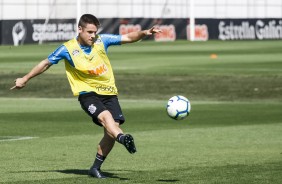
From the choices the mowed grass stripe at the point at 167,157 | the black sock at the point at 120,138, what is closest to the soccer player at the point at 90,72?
the black sock at the point at 120,138

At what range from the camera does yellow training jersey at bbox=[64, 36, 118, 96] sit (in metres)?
13.5

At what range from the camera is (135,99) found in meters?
28.8

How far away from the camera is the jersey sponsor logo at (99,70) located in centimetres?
1346

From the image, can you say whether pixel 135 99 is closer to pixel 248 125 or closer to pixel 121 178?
pixel 248 125

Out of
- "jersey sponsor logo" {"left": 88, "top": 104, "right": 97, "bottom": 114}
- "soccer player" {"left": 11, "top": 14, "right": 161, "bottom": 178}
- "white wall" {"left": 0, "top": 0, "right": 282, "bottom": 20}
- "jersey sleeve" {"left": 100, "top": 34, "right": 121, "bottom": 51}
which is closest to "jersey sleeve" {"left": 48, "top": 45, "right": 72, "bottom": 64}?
"soccer player" {"left": 11, "top": 14, "right": 161, "bottom": 178}

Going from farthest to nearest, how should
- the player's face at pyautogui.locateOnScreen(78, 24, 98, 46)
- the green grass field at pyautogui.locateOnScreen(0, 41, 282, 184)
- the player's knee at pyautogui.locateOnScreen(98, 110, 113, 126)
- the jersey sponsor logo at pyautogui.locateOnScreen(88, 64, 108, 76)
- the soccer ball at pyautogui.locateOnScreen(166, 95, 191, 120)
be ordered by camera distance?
the green grass field at pyautogui.locateOnScreen(0, 41, 282, 184)
the soccer ball at pyautogui.locateOnScreen(166, 95, 191, 120)
the jersey sponsor logo at pyautogui.locateOnScreen(88, 64, 108, 76)
the player's face at pyautogui.locateOnScreen(78, 24, 98, 46)
the player's knee at pyautogui.locateOnScreen(98, 110, 113, 126)

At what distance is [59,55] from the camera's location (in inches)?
533

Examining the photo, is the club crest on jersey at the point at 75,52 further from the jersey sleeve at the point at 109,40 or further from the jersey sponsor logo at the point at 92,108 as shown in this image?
the jersey sponsor logo at the point at 92,108

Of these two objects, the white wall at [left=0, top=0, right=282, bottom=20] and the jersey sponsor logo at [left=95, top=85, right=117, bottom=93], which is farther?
the white wall at [left=0, top=0, right=282, bottom=20]

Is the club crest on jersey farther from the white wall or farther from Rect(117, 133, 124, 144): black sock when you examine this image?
the white wall

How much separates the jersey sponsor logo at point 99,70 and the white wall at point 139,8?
58125 mm

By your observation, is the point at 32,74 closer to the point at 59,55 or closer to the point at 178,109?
the point at 59,55

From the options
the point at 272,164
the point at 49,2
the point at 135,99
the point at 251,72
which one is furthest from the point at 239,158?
the point at 49,2

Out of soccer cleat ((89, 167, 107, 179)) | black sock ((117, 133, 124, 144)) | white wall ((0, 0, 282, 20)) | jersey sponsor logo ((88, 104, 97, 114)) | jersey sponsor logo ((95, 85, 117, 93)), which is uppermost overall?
jersey sponsor logo ((95, 85, 117, 93))
